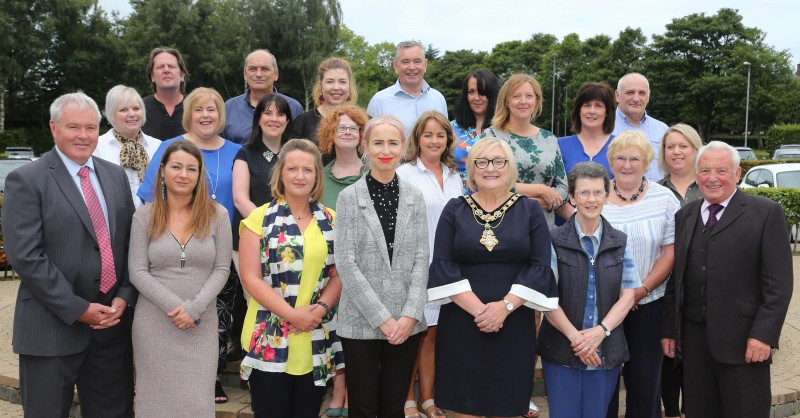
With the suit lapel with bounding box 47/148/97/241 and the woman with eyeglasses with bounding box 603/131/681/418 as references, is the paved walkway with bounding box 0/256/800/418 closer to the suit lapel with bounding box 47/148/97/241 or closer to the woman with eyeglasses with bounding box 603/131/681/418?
the woman with eyeglasses with bounding box 603/131/681/418

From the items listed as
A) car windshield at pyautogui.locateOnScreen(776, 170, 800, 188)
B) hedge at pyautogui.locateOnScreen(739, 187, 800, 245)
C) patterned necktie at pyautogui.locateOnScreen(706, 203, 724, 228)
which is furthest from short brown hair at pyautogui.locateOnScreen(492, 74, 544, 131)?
car windshield at pyautogui.locateOnScreen(776, 170, 800, 188)

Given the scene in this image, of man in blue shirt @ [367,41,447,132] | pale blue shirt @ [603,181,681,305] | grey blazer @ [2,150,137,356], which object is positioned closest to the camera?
grey blazer @ [2,150,137,356]

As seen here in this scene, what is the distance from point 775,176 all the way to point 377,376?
15.6 m

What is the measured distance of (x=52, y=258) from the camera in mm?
3682

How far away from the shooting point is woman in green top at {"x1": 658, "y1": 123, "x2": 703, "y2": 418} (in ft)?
15.0

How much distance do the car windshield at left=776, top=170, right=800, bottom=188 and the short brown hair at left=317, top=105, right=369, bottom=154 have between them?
14.7 meters

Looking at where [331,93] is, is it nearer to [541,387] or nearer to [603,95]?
[603,95]

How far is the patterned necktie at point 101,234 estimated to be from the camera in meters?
3.82

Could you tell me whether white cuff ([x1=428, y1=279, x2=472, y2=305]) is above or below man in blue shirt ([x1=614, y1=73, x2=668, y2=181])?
below

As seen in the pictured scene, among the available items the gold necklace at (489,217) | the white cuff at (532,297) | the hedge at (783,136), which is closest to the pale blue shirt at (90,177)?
the gold necklace at (489,217)

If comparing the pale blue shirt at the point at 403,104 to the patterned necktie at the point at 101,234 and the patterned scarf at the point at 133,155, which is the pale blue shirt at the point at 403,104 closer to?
the patterned scarf at the point at 133,155

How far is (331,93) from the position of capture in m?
5.64

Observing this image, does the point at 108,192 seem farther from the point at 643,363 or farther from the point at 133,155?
the point at 643,363

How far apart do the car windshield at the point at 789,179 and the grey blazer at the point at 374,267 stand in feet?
49.6
